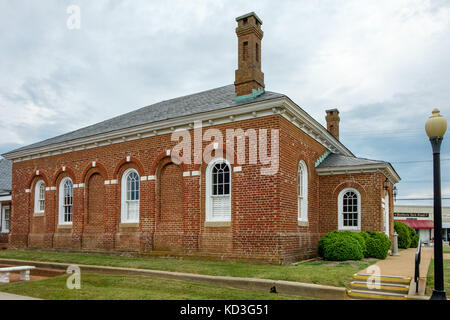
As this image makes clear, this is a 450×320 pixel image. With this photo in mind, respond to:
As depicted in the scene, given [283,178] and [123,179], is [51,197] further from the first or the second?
[283,178]

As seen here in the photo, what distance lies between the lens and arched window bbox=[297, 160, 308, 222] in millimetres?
17281

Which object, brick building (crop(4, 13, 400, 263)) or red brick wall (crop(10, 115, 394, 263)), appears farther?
brick building (crop(4, 13, 400, 263))

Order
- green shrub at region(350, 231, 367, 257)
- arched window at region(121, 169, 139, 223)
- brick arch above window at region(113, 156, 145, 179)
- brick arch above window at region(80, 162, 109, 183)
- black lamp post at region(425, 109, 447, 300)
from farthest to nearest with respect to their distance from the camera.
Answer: brick arch above window at region(80, 162, 109, 183) < arched window at region(121, 169, 139, 223) < brick arch above window at region(113, 156, 145, 179) < green shrub at region(350, 231, 367, 257) < black lamp post at region(425, 109, 447, 300)

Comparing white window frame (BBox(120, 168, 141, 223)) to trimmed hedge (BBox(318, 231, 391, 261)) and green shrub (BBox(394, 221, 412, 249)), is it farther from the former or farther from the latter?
green shrub (BBox(394, 221, 412, 249))

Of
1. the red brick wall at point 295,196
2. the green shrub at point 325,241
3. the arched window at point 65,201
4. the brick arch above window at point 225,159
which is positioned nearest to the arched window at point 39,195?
the arched window at point 65,201

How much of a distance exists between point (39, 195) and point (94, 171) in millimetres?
5513

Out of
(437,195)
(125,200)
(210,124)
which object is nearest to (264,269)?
(437,195)

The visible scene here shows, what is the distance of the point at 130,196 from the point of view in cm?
1973

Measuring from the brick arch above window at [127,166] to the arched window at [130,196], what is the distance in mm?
207

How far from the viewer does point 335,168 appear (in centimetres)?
1880

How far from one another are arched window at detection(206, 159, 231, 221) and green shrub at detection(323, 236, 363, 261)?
3.98 m

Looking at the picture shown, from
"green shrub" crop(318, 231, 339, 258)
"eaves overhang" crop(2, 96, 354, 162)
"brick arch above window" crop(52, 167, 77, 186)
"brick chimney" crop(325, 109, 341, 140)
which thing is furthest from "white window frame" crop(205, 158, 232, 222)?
"brick chimney" crop(325, 109, 341, 140)

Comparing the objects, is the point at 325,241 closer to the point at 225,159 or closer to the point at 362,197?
the point at 362,197
